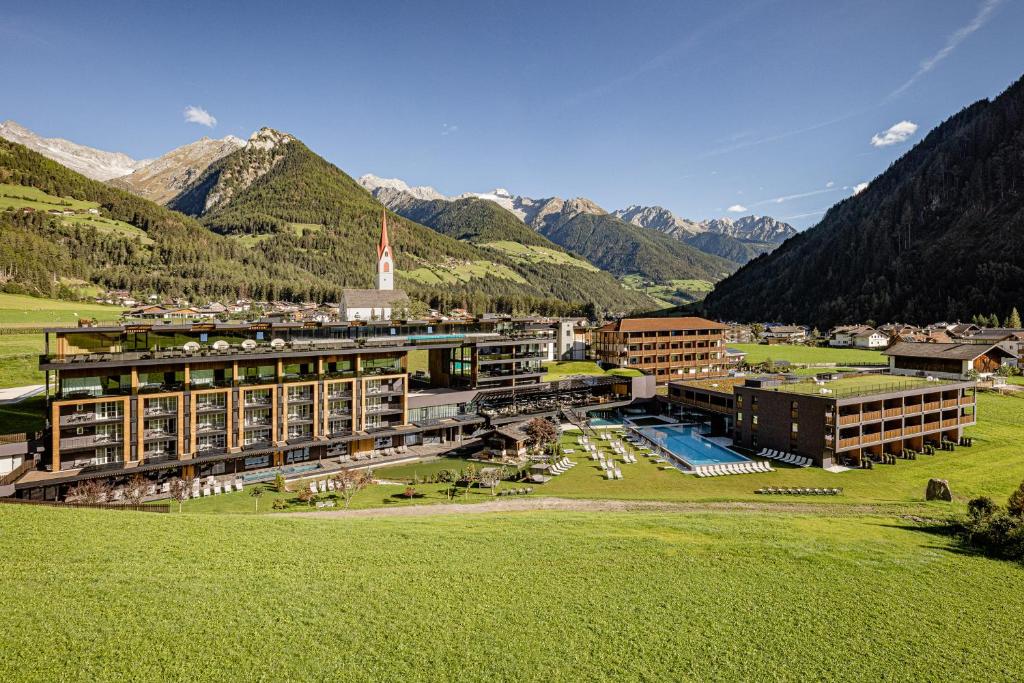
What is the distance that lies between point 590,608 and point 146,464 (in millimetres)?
38467

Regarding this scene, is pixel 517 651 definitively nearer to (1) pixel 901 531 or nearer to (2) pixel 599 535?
(2) pixel 599 535

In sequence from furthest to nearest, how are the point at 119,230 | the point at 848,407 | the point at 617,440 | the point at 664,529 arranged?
the point at 119,230 → the point at 617,440 → the point at 848,407 → the point at 664,529

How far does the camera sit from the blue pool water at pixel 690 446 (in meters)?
50.2

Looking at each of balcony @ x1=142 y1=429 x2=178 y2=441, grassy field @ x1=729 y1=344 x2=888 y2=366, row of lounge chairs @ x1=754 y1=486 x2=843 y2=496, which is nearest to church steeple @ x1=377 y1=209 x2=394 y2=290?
grassy field @ x1=729 y1=344 x2=888 y2=366

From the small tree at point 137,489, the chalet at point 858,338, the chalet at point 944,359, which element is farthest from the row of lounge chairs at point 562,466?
the chalet at point 858,338

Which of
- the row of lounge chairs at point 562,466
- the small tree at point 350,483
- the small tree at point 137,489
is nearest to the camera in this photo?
the small tree at point 137,489

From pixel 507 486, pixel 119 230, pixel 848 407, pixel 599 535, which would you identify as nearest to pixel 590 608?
pixel 599 535

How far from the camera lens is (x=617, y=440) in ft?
185

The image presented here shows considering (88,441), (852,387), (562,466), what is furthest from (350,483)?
(852,387)

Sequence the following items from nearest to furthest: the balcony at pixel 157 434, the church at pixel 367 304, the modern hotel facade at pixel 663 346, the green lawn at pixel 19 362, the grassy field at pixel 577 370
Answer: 1. the balcony at pixel 157 434
2. the green lawn at pixel 19 362
3. the grassy field at pixel 577 370
4. the modern hotel facade at pixel 663 346
5. the church at pixel 367 304

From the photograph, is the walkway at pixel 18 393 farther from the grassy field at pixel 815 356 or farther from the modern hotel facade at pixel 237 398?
the grassy field at pixel 815 356

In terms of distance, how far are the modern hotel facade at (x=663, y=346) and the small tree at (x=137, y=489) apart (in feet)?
216

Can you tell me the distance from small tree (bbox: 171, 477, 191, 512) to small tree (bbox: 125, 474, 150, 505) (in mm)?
1659

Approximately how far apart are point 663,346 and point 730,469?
4330 centimetres
